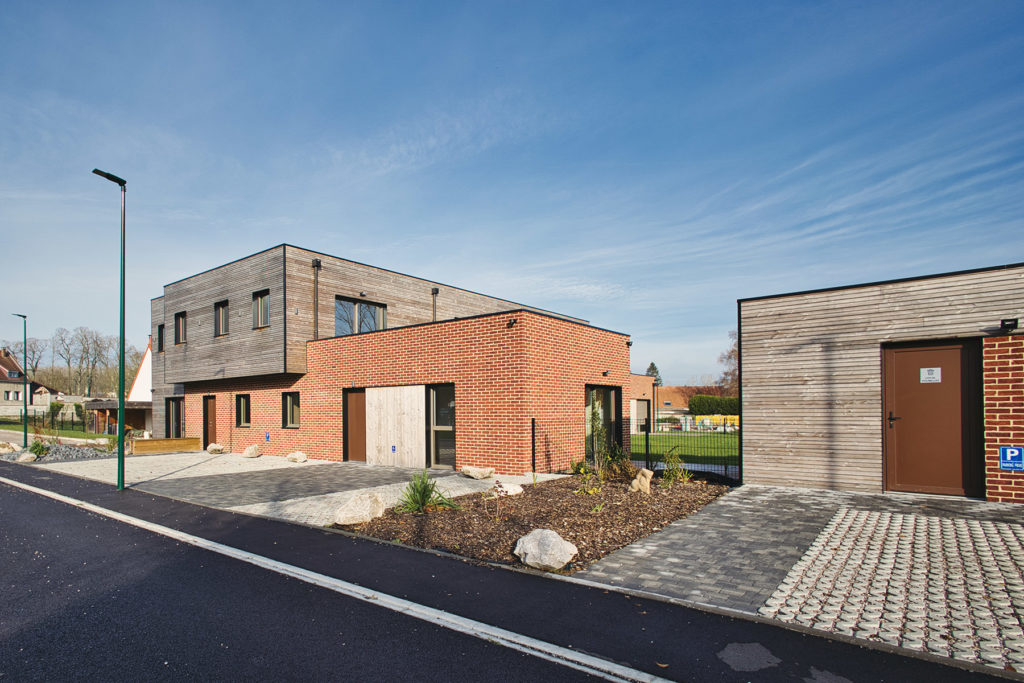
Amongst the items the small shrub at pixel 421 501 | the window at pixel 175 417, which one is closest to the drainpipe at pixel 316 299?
the window at pixel 175 417

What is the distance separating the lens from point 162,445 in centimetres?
2100

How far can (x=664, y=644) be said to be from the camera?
4.07m

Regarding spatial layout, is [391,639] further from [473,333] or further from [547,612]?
[473,333]

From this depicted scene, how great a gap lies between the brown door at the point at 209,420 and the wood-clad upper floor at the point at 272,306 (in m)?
1.14

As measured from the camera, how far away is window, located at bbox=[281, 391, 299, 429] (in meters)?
18.9

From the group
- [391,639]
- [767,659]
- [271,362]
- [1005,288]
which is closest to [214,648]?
[391,639]

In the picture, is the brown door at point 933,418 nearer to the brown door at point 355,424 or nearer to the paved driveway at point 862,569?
the paved driveway at point 862,569

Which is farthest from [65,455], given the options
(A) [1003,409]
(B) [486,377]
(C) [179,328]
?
(A) [1003,409]

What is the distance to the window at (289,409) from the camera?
61.9ft

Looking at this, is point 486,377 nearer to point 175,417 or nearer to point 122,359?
point 122,359

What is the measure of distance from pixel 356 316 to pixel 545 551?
1517cm

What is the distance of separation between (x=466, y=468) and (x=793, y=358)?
718 centimetres

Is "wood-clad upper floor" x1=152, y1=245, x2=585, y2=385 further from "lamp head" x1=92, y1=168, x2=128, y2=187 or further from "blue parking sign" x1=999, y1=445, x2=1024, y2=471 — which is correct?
"blue parking sign" x1=999, y1=445, x2=1024, y2=471

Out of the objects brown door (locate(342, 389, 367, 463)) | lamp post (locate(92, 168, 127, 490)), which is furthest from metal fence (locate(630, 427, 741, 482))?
lamp post (locate(92, 168, 127, 490))
